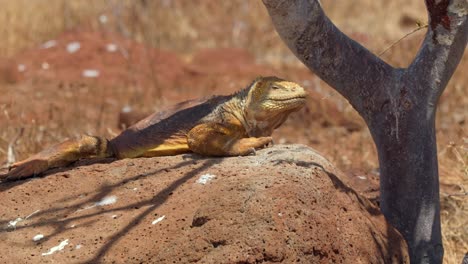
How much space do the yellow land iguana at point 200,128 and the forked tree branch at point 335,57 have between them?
22 centimetres

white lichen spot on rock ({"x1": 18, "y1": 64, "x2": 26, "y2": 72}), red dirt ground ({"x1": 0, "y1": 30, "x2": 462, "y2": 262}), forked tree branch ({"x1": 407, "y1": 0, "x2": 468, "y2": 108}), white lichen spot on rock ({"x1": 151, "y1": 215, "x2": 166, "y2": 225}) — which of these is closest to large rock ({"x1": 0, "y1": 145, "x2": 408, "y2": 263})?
white lichen spot on rock ({"x1": 151, "y1": 215, "x2": 166, "y2": 225})

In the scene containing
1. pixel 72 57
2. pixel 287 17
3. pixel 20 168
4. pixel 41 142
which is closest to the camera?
pixel 287 17

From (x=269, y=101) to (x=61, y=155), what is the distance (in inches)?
47.3

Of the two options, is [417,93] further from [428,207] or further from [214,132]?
[214,132]

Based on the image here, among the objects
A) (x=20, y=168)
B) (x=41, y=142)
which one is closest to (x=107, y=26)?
(x=41, y=142)

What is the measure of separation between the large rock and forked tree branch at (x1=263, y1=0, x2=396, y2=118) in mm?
428

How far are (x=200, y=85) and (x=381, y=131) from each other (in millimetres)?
6316

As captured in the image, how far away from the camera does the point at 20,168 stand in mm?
5137

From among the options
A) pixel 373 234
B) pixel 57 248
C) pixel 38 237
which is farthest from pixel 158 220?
pixel 373 234

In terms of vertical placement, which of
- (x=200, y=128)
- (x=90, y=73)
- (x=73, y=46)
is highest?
(x=200, y=128)

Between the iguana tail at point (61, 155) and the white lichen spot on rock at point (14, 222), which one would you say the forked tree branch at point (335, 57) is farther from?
the white lichen spot on rock at point (14, 222)

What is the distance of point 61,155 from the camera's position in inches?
205

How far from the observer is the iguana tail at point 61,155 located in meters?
5.14

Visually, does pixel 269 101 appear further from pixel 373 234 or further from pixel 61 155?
pixel 61 155
